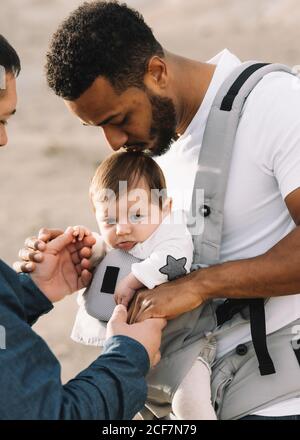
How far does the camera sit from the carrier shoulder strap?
2951 mm

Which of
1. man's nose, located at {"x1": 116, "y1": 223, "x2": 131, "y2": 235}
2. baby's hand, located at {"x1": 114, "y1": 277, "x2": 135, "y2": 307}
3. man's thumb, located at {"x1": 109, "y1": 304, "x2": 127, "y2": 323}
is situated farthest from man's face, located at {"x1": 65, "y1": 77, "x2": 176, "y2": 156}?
man's thumb, located at {"x1": 109, "y1": 304, "x2": 127, "y2": 323}

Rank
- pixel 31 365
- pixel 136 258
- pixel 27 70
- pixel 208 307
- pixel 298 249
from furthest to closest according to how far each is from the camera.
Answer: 1. pixel 27 70
2. pixel 136 258
3. pixel 208 307
4. pixel 298 249
5. pixel 31 365

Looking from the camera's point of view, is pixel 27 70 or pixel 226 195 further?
pixel 27 70

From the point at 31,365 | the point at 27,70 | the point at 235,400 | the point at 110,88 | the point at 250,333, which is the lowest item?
the point at 27,70

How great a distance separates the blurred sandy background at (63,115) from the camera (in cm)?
851

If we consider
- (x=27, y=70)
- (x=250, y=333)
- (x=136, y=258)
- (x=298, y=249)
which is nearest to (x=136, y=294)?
(x=136, y=258)

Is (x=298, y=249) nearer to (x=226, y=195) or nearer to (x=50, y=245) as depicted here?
(x=226, y=195)

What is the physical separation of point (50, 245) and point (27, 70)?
944 cm

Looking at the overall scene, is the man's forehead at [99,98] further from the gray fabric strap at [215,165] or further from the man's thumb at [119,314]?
the man's thumb at [119,314]

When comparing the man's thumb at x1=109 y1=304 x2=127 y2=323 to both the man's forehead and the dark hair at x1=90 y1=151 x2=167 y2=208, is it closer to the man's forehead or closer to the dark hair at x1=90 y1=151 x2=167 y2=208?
the dark hair at x1=90 y1=151 x2=167 y2=208

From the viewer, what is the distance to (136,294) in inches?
122

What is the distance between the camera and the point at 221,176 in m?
2.97

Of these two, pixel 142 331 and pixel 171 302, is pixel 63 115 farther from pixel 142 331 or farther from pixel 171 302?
pixel 142 331

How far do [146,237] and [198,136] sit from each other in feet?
1.36
